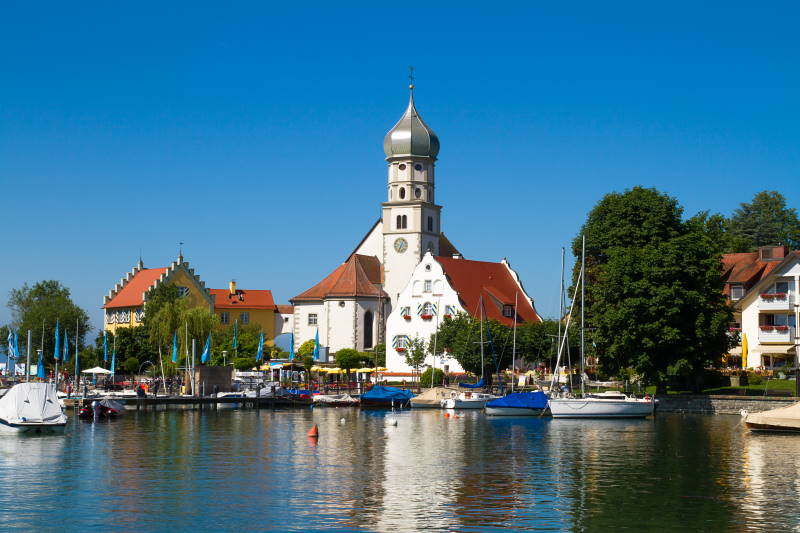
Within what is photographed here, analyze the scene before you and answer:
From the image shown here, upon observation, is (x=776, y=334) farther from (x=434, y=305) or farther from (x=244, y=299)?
(x=244, y=299)

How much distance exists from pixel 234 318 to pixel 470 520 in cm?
12910

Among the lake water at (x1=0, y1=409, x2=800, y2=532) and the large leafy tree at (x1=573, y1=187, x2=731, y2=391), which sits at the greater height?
the large leafy tree at (x1=573, y1=187, x2=731, y2=391)

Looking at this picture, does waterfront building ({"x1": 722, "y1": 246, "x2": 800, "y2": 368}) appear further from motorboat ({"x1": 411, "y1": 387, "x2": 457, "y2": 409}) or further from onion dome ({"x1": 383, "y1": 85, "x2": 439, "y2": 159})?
onion dome ({"x1": 383, "y1": 85, "x2": 439, "y2": 159})

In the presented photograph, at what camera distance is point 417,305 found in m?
Answer: 120

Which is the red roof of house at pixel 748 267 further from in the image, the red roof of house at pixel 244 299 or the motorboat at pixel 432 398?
the red roof of house at pixel 244 299

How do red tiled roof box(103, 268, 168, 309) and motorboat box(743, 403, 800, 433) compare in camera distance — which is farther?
red tiled roof box(103, 268, 168, 309)

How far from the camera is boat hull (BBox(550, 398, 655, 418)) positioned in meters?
74.6

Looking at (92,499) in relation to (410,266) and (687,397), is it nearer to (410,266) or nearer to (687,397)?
(687,397)

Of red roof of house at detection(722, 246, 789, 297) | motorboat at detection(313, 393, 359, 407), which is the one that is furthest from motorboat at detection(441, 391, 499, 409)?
red roof of house at detection(722, 246, 789, 297)

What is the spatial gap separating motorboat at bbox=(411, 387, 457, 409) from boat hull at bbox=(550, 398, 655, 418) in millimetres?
19540

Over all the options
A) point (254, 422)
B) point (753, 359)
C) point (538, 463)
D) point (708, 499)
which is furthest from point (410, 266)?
point (708, 499)

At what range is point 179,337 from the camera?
106 metres

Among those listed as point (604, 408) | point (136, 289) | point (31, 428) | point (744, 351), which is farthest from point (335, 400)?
point (136, 289)

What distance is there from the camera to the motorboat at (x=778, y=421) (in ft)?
201
